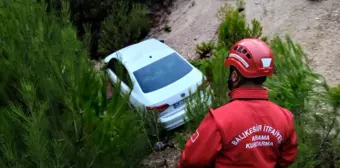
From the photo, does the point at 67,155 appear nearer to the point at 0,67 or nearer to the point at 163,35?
the point at 0,67

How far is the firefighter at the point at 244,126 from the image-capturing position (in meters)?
2.99

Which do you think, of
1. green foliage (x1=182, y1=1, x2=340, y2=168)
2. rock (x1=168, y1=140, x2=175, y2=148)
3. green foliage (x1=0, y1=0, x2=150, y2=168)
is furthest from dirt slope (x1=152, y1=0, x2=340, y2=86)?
green foliage (x1=0, y1=0, x2=150, y2=168)

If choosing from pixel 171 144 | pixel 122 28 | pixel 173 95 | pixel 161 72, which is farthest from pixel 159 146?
pixel 122 28

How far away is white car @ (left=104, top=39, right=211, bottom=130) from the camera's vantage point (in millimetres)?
8438

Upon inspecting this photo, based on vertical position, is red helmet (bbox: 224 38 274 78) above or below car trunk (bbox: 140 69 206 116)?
above

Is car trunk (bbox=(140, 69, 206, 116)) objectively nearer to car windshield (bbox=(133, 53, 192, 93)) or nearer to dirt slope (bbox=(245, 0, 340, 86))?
car windshield (bbox=(133, 53, 192, 93))

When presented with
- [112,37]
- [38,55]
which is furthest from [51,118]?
[112,37]

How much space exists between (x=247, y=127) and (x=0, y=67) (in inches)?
116

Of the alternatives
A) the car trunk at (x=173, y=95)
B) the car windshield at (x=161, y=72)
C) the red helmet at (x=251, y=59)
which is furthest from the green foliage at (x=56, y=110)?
the car windshield at (x=161, y=72)

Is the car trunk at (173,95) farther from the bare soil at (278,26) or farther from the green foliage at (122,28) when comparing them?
the green foliage at (122,28)

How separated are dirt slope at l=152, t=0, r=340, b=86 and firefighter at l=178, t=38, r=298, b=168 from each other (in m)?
6.20

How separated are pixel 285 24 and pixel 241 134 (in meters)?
9.35

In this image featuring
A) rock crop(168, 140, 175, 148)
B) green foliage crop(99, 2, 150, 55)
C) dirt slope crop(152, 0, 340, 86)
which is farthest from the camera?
green foliage crop(99, 2, 150, 55)

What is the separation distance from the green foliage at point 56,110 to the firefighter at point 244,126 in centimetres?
127
